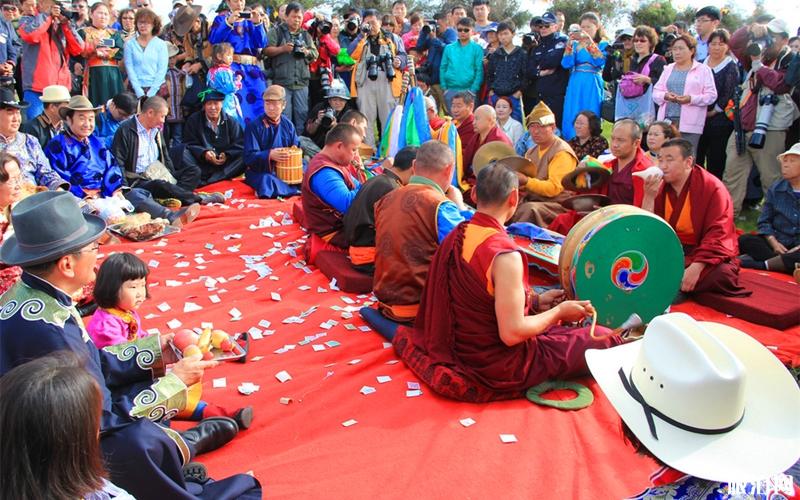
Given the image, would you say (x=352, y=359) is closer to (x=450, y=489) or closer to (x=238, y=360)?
(x=238, y=360)

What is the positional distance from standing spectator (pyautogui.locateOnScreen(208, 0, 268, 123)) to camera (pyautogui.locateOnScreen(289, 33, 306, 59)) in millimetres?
411

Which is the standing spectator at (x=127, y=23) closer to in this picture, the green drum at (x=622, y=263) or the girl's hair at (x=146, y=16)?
the girl's hair at (x=146, y=16)

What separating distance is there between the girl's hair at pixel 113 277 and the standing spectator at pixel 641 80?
22.8 feet

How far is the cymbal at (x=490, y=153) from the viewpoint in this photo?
24.8ft

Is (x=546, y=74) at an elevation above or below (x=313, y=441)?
above

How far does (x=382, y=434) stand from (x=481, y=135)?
5567 millimetres

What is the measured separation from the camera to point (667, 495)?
1875 mm

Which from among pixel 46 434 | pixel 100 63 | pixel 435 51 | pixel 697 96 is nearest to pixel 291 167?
pixel 100 63

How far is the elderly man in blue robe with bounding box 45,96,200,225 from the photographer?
23.3 ft

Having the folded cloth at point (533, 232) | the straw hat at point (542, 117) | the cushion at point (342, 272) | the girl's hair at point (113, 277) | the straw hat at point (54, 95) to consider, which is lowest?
the cushion at point (342, 272)

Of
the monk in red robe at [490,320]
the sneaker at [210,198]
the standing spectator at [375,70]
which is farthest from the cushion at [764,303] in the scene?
the standing spectator at [375,70]

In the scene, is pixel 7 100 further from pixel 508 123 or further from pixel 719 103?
pixel 719 103

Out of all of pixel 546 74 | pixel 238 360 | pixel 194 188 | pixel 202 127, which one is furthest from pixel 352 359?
pixel 546 74

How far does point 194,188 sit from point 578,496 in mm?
6836
